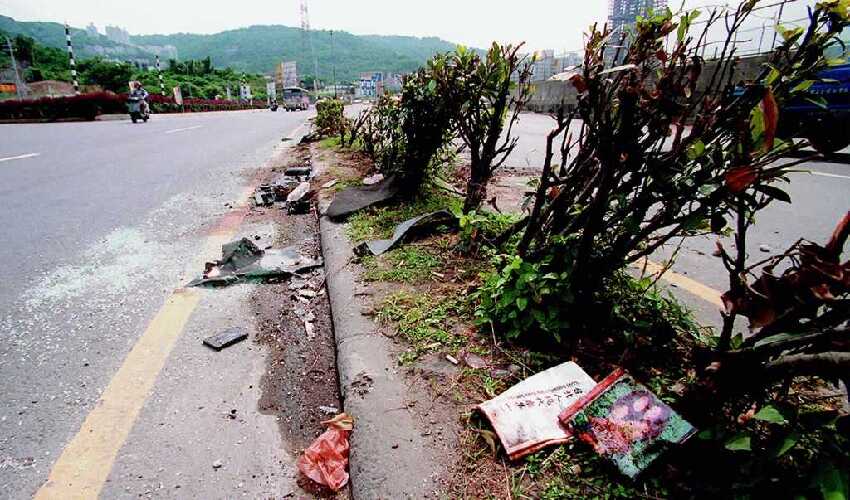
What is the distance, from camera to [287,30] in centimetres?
18175

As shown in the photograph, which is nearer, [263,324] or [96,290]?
[263,324]

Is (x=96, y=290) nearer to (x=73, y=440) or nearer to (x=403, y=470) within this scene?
(x=73, y=440)

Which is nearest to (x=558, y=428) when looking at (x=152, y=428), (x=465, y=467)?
(x=465, y=467)

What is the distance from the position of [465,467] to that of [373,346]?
2.39ft

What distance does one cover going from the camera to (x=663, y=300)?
2084mm

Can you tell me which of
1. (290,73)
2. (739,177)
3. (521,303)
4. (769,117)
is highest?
(290,73)

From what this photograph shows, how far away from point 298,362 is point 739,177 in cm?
177

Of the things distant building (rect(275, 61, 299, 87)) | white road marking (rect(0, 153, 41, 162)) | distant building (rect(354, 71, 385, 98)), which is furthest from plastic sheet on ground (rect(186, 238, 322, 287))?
distant building (rect(275, 61, 299, 87))

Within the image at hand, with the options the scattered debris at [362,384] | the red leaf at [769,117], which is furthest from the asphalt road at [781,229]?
the scattered debris at [362,384]

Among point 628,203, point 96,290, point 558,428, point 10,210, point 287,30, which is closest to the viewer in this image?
point 558,428

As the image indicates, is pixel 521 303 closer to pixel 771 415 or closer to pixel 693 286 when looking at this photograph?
pixel 771 415

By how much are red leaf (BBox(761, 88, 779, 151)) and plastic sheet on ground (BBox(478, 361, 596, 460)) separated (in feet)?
2.88

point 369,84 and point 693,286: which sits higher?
point 369,84

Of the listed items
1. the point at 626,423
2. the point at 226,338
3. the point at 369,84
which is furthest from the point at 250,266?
the point at 369,84
